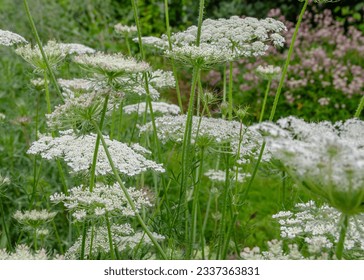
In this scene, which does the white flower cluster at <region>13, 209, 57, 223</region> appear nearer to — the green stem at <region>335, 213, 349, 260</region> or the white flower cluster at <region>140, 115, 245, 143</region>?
the white flower cluster at <region>140, 115, 245, 143</region>

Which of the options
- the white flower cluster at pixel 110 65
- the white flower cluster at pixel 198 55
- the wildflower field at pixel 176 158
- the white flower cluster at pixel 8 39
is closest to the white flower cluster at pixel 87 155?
the wildflower field at pixel 176 158

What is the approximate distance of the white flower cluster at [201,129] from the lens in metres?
2.61

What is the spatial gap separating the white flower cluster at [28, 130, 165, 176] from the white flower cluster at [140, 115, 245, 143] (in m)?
0.24

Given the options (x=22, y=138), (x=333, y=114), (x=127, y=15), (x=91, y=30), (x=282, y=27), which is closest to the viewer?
(x=282, y=27)

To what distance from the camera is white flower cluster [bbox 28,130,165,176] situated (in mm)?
2381

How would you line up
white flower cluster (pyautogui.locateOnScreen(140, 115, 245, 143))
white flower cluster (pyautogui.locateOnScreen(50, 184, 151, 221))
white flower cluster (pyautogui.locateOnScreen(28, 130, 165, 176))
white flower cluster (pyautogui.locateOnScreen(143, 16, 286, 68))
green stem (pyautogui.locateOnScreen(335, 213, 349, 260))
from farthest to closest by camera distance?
white flower cluster (pyautogui.locateOnScreen(143, 16, 286, 68))
white flower cluster (pyautogui.locateOnScreen(140, 115, 245, 143))
white flower cluster (pyautogui.locateOnScreen(28, 130, 165, 176))
white flower cluster (pyautogui.locateOnScreen(50, 184, 151, 221))
green stem (pyautogui.locateOnScreen(335, 213, 349, 260))

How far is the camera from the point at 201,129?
267 cm

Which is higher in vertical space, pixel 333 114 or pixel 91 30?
pixel 91 30

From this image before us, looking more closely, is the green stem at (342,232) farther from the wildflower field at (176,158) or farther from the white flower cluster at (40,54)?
the white flower cluster at (40,54)

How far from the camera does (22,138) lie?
529cm

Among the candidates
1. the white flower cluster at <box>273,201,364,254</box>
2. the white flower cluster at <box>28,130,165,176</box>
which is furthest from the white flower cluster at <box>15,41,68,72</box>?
the white flower cluster at <box>273,201,364,254</box>

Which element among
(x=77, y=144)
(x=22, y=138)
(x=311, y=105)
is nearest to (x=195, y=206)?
(x=77, y=144)

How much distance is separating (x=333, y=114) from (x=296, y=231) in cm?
531

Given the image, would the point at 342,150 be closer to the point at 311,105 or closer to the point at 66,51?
the point at 66,51
